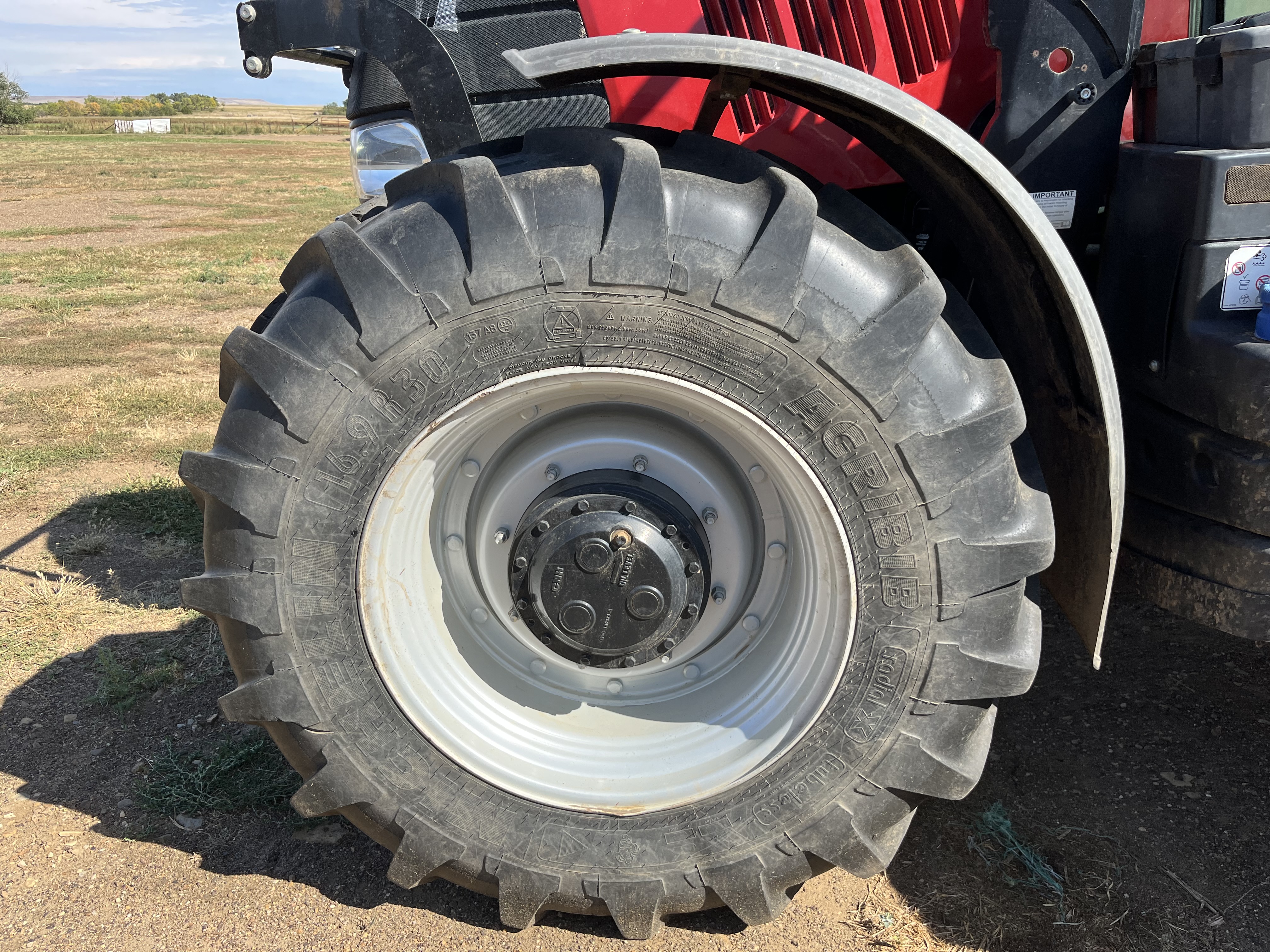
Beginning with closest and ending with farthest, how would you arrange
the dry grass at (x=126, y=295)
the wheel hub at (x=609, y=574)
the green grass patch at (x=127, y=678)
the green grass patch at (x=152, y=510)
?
the wheel hub at (x=609, y=574)
the green grass patch at (x=127, y=678)
the green grass patch at (x=152, y=510)
the dry grass at (x=126, y=295)

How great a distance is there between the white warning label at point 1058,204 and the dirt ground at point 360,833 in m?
1.44

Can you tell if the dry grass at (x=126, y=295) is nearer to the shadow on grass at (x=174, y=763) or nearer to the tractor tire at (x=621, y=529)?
the shadow on grass at (x=174, y=763)

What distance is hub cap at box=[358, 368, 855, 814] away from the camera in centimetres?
196

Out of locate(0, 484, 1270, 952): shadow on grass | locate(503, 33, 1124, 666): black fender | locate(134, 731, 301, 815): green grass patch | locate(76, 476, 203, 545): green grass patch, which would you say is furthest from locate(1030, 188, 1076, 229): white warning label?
locate(76, 476, 203, 545): green grass patch

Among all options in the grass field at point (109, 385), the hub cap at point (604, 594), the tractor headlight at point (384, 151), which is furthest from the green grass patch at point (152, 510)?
the hub cap at point (604, 594)

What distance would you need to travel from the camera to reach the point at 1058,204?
84.5 inches

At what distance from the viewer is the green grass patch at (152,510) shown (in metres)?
4.05

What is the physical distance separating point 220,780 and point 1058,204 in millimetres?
2529

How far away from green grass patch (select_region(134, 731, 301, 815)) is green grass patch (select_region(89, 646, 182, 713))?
33cm

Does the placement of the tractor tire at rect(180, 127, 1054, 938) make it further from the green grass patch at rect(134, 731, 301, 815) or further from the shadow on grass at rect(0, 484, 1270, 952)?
the green grass patch at rect(134, 731, 301, 815)

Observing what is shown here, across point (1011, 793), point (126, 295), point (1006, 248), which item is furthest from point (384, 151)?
point (126, 295)

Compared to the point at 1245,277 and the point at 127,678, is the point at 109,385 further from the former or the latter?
the point at 1245,277

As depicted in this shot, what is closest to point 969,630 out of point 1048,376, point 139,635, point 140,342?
point 1048,376

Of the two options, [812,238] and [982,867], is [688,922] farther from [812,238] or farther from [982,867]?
[812,238]
